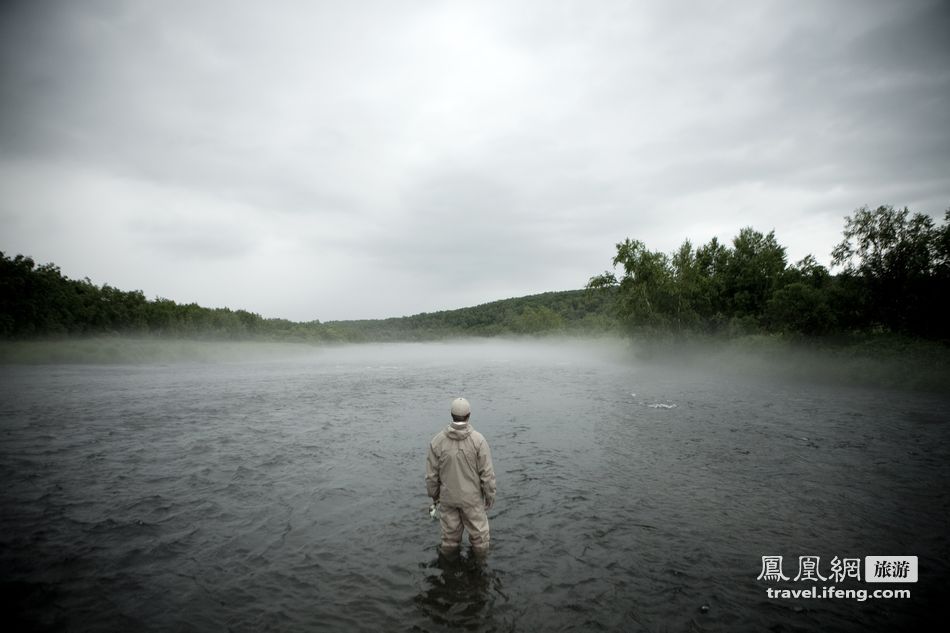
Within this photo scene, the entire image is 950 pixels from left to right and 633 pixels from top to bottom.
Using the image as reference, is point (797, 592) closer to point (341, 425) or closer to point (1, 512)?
point (1, 512)

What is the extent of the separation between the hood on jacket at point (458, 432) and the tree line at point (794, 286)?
128 feet

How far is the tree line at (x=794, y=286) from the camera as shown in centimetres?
3078

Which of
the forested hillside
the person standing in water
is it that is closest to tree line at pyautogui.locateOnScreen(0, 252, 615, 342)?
the forested hillside

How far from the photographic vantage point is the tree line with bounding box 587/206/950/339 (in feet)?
101

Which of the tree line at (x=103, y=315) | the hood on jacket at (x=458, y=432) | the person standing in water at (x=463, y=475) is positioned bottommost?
the person standing in water at (x=463, y=475)

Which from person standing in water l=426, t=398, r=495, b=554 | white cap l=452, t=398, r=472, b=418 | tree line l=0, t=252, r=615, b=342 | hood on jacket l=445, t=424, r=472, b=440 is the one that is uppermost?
tree line l=0, t=252, r=615, b=342

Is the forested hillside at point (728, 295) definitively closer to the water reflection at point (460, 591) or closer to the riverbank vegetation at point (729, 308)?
the riverbank vegetation at point (729, 308)

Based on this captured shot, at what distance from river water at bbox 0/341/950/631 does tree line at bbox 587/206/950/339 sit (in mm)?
14891

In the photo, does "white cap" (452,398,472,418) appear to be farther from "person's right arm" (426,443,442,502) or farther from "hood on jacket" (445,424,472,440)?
"person's right arm" (426,443,442,502)

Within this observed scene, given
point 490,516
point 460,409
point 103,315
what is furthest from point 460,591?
point 103,315

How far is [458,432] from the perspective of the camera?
24.3 feet

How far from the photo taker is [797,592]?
707cm

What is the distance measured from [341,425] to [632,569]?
650 inches

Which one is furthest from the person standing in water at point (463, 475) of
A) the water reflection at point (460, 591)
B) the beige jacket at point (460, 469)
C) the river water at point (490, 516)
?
the river water at point (490, 516)
